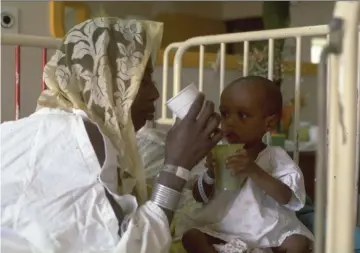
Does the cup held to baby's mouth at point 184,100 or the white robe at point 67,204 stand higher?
the cup held to baby's mouth at point 184,100

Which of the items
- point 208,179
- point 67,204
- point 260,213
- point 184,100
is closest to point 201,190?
point 208,179

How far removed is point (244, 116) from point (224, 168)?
0.45 ft

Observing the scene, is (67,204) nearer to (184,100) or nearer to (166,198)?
(166,198)

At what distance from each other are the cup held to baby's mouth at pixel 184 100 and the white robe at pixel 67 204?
0.52ft

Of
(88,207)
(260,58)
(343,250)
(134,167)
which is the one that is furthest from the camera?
(260,58)

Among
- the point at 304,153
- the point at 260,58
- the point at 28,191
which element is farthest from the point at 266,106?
the point at 304,153

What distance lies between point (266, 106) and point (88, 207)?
478 mm

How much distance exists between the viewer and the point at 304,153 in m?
2.56

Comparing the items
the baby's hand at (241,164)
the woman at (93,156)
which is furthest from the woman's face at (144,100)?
the baby's hand at (241,164)

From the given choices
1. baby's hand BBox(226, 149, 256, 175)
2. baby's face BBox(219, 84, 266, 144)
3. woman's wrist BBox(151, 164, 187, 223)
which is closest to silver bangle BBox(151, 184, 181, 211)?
woman's wrist BBox(151, 164, 187, 223)

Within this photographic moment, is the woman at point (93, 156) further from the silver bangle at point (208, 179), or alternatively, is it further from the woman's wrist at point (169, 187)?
the silver bangle at point (208, 179)

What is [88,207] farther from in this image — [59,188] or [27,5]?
[27,5]

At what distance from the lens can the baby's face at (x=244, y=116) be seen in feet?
4.22

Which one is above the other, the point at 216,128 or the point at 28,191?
the point at 216,128
